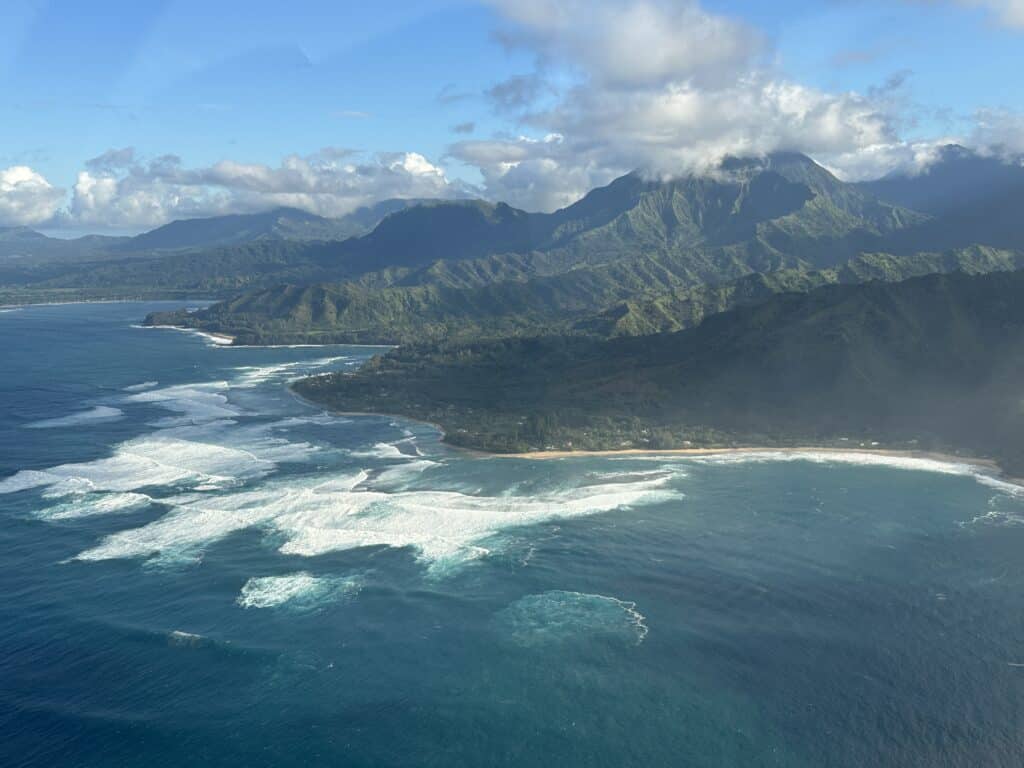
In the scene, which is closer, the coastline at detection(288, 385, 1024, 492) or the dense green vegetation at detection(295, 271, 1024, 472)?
the coastline at detection(288, 385, 1024, 492)

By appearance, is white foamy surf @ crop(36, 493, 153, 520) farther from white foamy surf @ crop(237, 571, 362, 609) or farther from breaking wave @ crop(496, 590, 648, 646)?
breaking wave @ crop(496, 590, 648, 646)

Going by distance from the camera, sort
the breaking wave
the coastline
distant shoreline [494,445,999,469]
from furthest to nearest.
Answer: distant shoreline [494,445,999,469] → the coastline → the breaking wave

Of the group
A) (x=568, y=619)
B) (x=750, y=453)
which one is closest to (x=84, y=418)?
(x=568, y=619)

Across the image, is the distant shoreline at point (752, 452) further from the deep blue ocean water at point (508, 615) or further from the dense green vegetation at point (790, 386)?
the deep blue ocean water at point (508, 615)

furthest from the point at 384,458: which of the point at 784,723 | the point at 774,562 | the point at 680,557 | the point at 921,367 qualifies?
the point at 921,367

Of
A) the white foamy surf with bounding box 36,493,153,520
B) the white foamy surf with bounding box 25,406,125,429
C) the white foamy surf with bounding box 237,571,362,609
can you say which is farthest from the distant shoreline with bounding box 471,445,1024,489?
the white foamy surf with bounding box 25,406,125,429

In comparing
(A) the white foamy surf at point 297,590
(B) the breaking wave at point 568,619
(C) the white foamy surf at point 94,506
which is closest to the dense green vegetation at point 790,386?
(C) the white foamy surf at point 94,506

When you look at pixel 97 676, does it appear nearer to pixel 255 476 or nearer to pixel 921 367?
pixel 255 476
